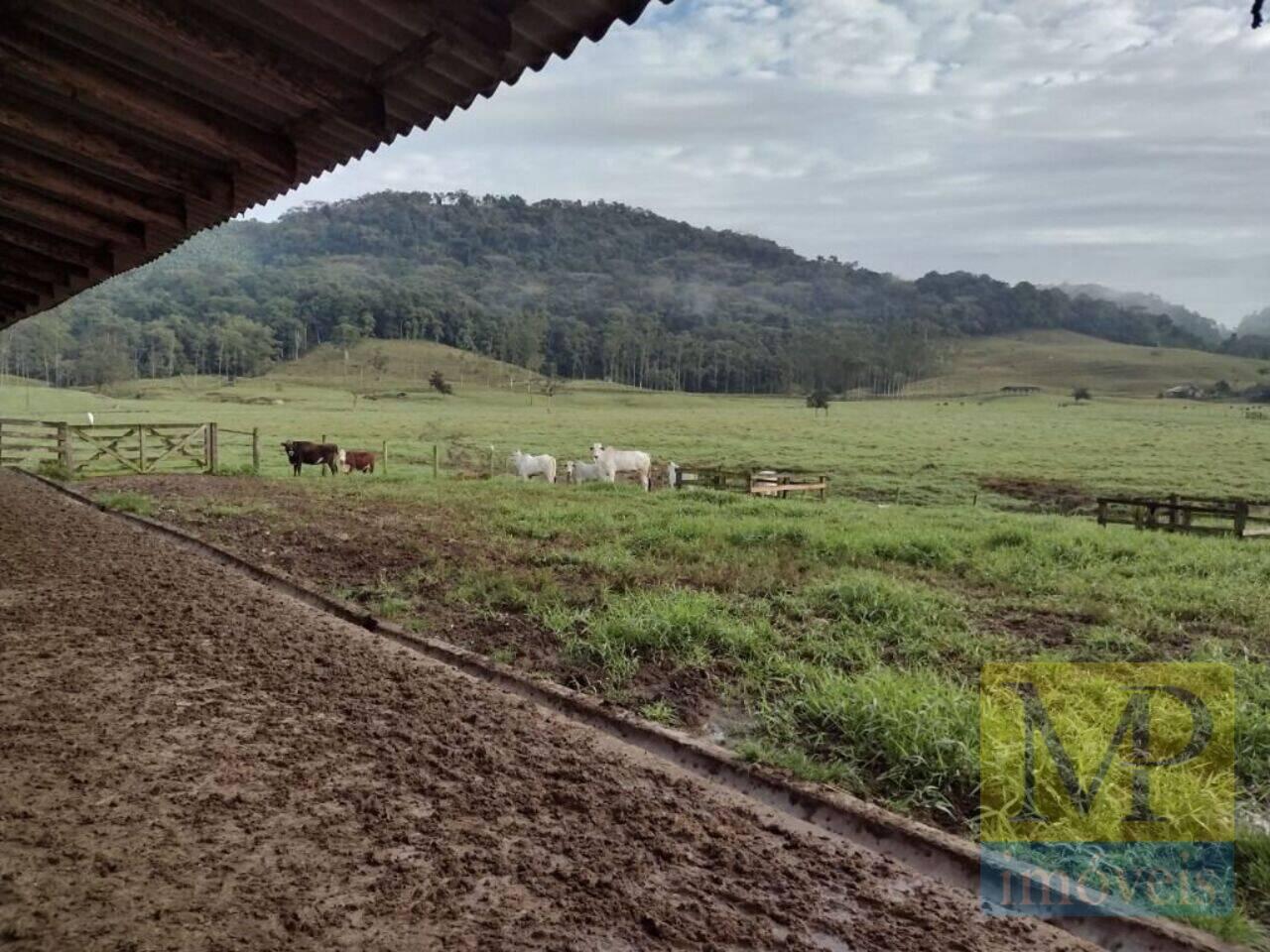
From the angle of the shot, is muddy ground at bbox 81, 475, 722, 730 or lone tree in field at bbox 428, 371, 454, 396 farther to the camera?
lone tree in field at bbox 428, 371, 454, 396

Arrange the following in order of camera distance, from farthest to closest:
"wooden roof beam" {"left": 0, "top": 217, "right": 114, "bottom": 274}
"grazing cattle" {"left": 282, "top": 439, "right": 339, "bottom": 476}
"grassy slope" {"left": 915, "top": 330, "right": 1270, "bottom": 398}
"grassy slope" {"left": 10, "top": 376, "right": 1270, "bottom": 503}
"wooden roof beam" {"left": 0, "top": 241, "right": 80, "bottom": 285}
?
"grassy slope" {"left": 915, "top": 330, "right": 1270, "bottom": 398}
"grassy slope" {"left": 10, "top": 376, "right": 1270, "bottom": 503}
"grazing cattle" {"left": 282, "top": 439, "right": 339, "bottom": 476}
"wooden roof beam" {"left": 0, "top": 241, "right": 80, "bottom": 285}
"wooden roof beam" {"left": 0, "top": 217, "right": 114, "bottom": 274}

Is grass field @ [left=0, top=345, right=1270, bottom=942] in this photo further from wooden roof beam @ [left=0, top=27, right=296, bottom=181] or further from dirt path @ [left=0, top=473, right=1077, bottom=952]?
wooden roof beam @ [left=0, top=27, right=296, bottom=181]

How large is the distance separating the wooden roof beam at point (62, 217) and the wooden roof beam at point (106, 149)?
1.07 meters

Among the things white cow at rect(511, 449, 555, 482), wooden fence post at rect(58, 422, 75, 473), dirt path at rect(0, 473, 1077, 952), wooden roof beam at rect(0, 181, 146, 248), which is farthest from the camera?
white cow at rect(511, 449, 555, 482)

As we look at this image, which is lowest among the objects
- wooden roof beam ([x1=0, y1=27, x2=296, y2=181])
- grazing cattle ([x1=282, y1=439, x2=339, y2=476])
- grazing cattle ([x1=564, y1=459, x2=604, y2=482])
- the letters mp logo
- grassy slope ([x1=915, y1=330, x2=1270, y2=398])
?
the letters mp logo

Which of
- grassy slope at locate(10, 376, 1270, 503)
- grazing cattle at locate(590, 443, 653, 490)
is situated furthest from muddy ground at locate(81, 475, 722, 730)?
grassy slope at locate(10, 376, 1270, 503)

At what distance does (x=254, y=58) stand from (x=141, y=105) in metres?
1.05

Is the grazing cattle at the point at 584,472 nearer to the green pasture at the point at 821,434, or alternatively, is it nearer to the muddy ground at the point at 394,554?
the green pasture at the point at 821,434

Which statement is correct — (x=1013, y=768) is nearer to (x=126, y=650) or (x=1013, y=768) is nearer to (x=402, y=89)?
(x=402, y=89)

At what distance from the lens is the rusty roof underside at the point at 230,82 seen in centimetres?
309

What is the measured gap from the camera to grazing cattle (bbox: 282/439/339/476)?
68.9 feet

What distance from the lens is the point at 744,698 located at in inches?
185

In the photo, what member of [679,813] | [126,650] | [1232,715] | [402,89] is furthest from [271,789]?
[1232,715]

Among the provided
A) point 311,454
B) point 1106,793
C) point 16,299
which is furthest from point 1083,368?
point 1106,793
